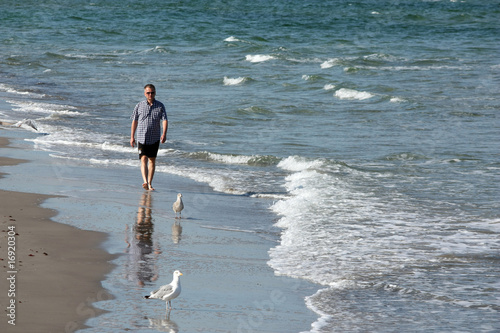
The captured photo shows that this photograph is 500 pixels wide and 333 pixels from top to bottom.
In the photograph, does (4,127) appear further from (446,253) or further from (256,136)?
(446,253)

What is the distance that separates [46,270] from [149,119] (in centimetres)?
479

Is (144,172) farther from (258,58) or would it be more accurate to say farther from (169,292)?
(258,58)

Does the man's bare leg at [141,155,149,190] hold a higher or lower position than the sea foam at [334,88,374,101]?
higher

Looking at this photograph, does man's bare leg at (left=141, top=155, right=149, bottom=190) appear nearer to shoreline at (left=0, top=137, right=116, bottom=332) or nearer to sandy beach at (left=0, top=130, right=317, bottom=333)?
sandy beach at (left=0, top=130, right=317, bottom=333)

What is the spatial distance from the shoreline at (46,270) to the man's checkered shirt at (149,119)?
7.84ft

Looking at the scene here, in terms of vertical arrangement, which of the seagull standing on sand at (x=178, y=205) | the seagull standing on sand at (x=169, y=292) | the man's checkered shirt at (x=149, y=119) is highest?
the man's checkered shirt at (x=149, y=119)

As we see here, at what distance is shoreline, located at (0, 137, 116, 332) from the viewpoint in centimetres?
600

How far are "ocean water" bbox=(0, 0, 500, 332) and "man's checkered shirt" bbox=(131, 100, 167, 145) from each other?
1.32 meters

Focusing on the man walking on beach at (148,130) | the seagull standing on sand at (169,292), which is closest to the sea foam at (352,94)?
the man walking on beach at (148,130)

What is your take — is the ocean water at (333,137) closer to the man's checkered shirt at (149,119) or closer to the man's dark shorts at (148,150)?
the man's dark shorts at (148,150)

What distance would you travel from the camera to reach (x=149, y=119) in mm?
11609

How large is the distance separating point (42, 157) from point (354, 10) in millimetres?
58904

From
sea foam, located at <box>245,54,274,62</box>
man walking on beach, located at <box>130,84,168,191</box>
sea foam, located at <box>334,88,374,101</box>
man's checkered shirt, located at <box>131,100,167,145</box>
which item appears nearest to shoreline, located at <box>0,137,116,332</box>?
man walking on beach, located at <box>130,84,168,191</box>

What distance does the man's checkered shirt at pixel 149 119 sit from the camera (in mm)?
11625
